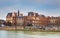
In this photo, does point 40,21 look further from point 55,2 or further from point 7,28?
point 7,28

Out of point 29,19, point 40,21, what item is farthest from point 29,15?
point 40,21

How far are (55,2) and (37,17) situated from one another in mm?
394

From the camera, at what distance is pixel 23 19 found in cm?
225

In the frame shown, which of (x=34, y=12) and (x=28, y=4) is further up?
(x=28, y=4)

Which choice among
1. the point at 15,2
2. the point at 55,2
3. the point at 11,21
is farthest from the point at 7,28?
the point at 55,2

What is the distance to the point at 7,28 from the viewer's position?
89.6 inches

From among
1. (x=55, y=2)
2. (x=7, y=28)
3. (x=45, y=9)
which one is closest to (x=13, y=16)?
(x=7, y=28)

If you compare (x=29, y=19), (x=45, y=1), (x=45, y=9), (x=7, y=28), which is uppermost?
(x=45, y=1)

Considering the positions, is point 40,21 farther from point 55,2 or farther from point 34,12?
point 55,2

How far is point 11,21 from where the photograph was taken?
2273 mm

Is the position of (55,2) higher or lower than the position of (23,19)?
higher

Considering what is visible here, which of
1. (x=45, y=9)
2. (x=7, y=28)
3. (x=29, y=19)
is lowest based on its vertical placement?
(x=7, y=28)

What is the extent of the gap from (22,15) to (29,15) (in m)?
0.12

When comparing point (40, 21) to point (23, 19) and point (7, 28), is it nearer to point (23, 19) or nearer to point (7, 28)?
point (23, 19)
